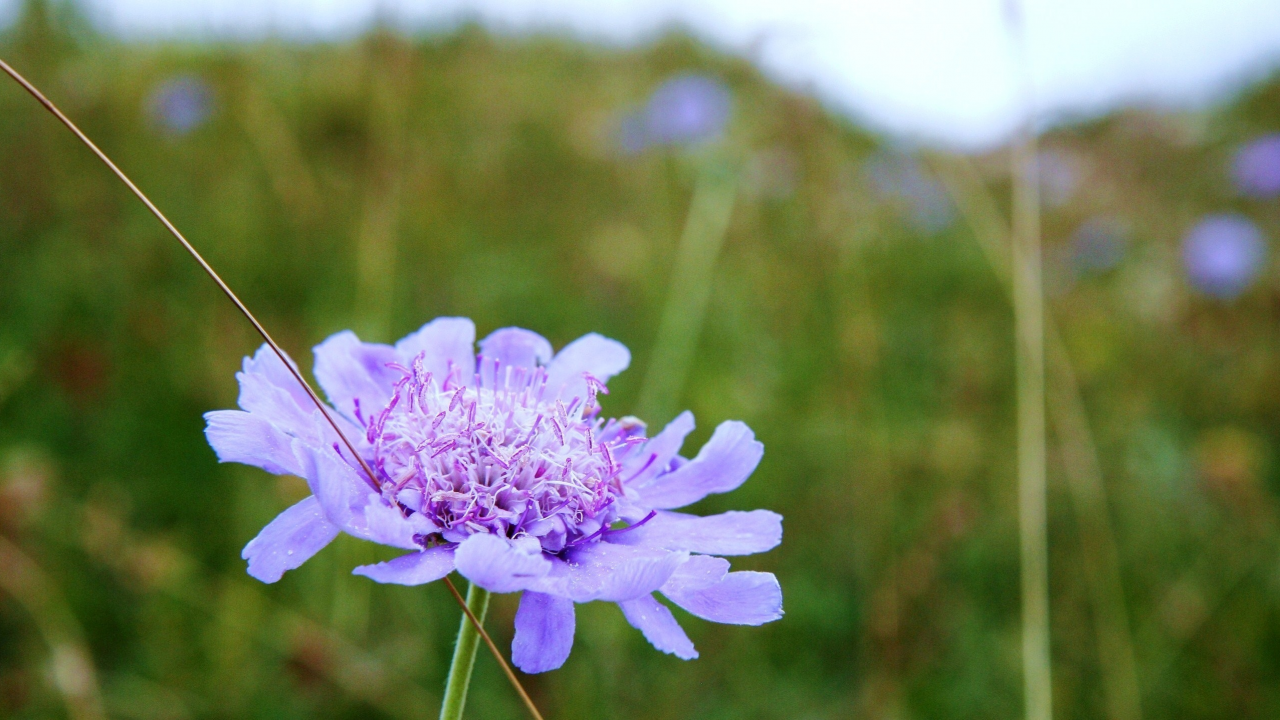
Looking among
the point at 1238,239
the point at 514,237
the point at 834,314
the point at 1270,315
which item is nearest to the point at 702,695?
the point at 834,314

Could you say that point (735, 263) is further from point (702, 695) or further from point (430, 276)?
point (702, 695)

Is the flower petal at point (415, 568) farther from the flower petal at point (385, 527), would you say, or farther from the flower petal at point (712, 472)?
the flower petal at point (712, 472)

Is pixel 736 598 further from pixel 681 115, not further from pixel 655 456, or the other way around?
pixel 681 115

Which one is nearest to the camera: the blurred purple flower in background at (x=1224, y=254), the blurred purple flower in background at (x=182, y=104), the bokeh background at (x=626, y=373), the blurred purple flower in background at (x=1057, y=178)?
the bokeh background at (x=626, y=373)

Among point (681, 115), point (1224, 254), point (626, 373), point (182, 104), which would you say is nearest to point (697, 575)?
point (626, 373)

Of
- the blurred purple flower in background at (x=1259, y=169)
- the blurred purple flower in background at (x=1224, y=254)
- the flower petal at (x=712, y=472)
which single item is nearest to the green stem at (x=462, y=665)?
the flower petal at (x=712, y=472)

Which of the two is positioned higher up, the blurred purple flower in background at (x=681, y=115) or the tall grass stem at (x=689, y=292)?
the blurred purple flower in background at (x=681, y=115)

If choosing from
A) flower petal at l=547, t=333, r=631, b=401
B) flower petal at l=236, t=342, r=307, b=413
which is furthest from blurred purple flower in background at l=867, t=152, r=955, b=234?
flower petal at l=236, t=342, r=307, b=413
